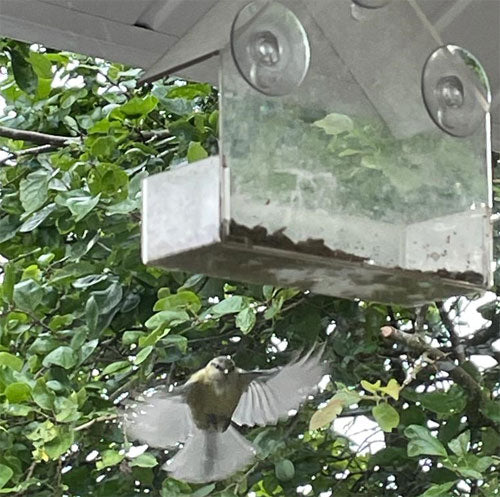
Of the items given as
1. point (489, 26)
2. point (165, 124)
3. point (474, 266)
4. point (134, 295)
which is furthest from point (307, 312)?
point (474, 266)

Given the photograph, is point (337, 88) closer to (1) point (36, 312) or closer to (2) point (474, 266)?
(2) point (474, 266)

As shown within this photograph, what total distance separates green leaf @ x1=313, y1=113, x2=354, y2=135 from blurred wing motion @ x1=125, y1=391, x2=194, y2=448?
88 cm

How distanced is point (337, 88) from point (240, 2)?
9 centimetres

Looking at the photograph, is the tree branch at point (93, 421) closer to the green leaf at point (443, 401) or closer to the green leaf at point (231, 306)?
the green leaf at point (231, 306)

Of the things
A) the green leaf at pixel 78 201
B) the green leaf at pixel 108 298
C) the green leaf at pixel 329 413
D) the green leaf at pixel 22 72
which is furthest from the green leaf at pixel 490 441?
the green leaf at pixel 22 72

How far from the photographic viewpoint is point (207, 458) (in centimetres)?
155

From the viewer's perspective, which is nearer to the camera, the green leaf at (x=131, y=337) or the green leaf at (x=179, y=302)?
the green leaf at (x=179, y=302)

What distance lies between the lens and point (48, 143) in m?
1.71

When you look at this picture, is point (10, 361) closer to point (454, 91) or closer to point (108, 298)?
point (108, 298)

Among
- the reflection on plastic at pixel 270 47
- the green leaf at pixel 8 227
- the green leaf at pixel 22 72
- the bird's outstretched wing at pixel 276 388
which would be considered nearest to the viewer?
the reflection on plastic at pixel 270 47

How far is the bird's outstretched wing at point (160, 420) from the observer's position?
1.52 metres

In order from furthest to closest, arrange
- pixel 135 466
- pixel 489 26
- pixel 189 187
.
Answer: pixel 135 466 < pixel 489 26 < pixel 189 187

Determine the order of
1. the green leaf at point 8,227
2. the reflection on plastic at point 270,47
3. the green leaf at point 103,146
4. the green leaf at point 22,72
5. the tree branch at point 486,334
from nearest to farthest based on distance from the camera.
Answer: the reflection on plastic at point 270,47 → the green leaf at point 22,72 → the green leaf at point 103,146 → the green leaf at point 8,227 → the tree branch at point 486,334

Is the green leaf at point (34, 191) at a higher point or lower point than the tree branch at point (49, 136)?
lower
